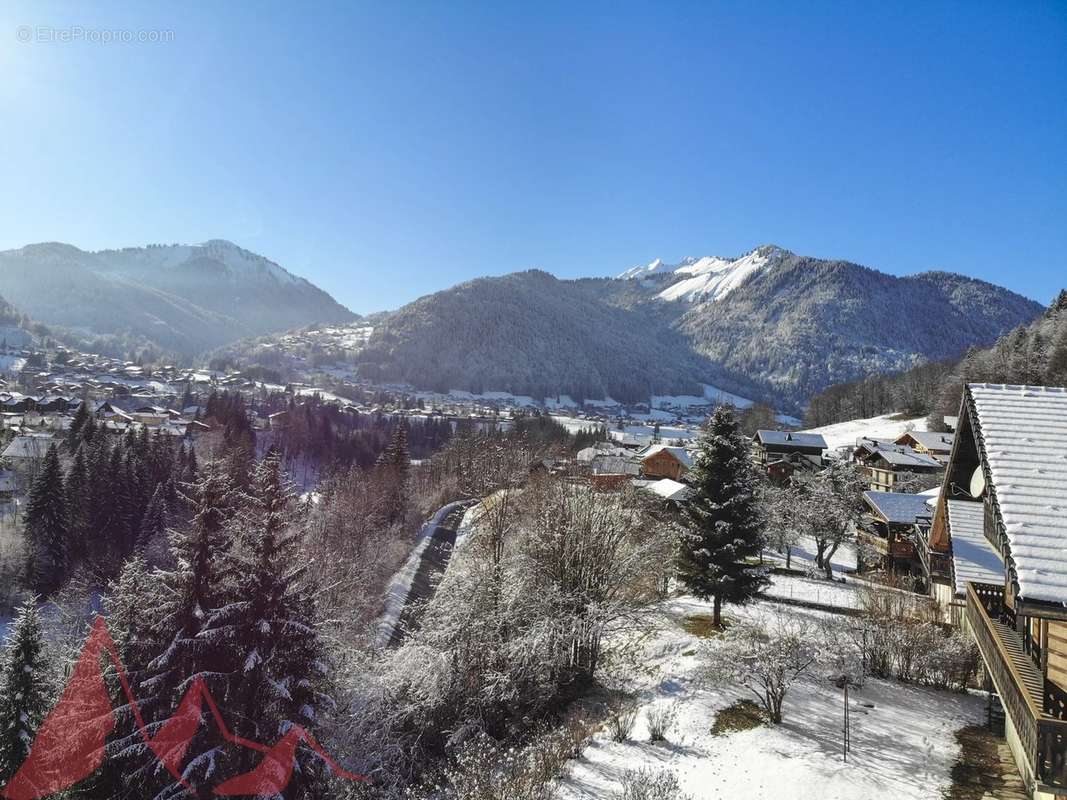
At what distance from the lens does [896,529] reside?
1444 inches

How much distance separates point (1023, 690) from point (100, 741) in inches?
790

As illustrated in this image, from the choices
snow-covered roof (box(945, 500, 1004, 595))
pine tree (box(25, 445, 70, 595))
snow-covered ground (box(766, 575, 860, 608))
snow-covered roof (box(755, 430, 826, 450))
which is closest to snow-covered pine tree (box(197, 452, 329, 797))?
snow-covered roof (box(945, 500, 1004, 595))

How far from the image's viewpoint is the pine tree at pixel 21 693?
1630 cm

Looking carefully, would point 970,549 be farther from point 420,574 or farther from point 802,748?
point 420,574

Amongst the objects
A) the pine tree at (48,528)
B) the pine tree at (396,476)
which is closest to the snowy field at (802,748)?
the pine tree at (396,476)

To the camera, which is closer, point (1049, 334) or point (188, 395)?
point (1049, 334)

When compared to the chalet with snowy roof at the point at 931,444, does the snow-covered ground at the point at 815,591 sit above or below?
below

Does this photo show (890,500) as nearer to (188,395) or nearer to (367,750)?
(367,750)

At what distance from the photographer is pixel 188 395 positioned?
140 meters

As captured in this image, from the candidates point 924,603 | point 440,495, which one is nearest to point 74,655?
point 924,603

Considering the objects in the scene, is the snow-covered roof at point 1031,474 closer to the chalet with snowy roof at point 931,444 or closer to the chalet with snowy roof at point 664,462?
the chalet with snowy roof at point 664,462

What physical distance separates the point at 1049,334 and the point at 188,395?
179117mm

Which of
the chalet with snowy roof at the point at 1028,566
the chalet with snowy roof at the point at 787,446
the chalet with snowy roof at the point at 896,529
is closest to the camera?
the chalet with snowy roof at the point at 1028,566

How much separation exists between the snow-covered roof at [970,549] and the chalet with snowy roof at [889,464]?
143 feet
